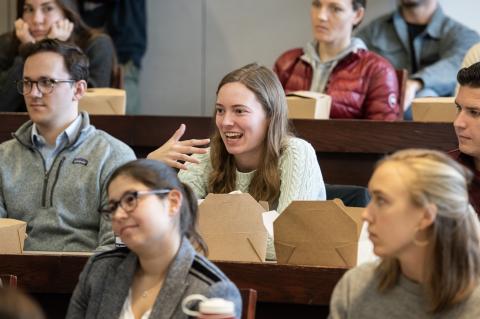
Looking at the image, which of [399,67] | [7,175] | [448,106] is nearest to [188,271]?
[7,175]

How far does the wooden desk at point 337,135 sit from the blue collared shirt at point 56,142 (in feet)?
1.48

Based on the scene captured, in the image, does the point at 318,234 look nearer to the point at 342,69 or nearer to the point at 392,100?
A: the point at 392,100

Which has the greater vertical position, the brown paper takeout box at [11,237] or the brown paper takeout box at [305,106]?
the brown paper takeout box at [305,106]

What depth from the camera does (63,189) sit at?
133 inches

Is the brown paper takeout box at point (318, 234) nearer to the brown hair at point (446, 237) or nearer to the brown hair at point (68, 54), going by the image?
the brown hair at point (446, 237)

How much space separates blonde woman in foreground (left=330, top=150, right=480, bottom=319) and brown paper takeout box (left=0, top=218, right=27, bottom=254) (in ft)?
3.86

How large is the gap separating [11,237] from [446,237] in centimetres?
133

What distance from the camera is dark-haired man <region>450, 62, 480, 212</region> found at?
3031mm

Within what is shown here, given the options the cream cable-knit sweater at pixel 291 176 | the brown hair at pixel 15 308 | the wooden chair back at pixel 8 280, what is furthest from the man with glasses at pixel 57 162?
the brown hair at pixel 15 308

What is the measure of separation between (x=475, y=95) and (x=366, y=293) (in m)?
1.02

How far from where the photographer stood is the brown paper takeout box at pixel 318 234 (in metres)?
2.67

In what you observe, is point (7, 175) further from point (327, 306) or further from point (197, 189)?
point (327, 306)

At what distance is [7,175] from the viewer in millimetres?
3445

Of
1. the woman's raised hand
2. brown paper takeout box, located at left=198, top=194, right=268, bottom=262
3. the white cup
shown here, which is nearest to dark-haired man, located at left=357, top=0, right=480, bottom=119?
the woman's raised hand
